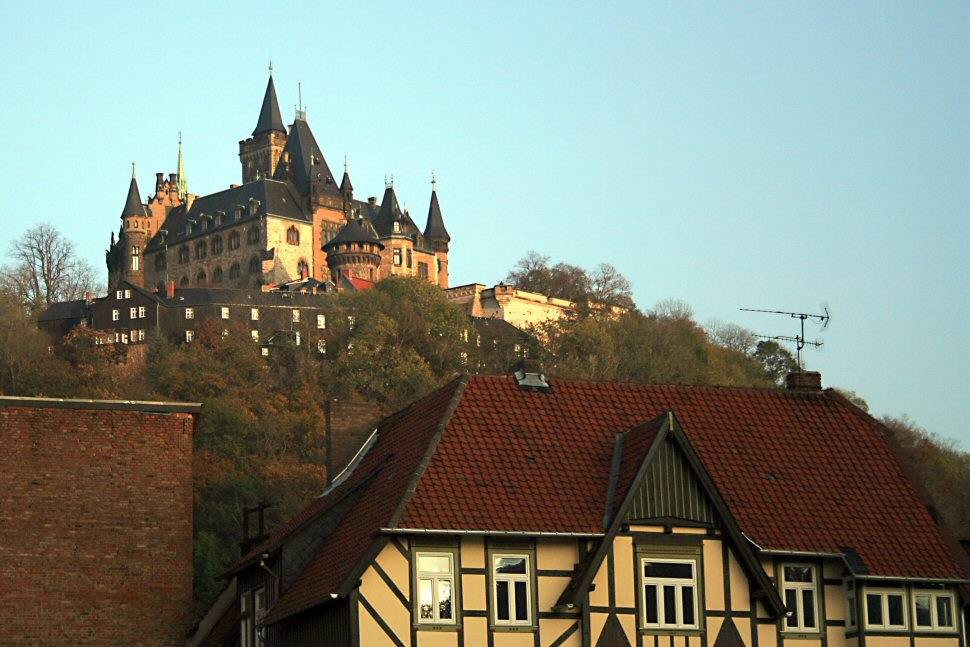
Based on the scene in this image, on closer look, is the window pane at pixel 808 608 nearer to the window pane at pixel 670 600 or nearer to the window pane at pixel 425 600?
the window pane at pixel 670 600

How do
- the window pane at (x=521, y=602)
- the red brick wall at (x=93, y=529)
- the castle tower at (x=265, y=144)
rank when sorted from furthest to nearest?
1. the castle tower at (x=265, y=144)
2. the red brick wall at (x=93, y=529)
3. the window pane at (x=521, y=602)

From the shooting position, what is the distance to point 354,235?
165875mm

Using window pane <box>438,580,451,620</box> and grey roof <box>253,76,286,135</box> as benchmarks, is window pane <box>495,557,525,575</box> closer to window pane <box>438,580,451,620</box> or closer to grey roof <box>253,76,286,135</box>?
window pane <box>438,580,451,620</box>

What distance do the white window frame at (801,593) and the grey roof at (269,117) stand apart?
165 meters

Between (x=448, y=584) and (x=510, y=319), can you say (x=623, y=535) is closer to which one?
(x=448, y=584)

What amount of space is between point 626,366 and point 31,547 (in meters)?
80.3

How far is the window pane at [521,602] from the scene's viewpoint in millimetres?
27750

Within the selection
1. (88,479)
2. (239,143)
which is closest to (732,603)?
(88,479)

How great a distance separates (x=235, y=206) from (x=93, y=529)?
5578 inches

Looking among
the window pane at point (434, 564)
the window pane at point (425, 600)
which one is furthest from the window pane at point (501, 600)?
the window pane at point (425, 600)

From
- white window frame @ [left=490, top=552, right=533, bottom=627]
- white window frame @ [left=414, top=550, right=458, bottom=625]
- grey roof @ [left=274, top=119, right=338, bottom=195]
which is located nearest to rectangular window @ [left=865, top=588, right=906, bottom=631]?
white window frame @ [left=490, top=552, right=533, bottom=627]

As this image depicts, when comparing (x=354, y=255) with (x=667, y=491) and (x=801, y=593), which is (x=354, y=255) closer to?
(x=801, y=593)

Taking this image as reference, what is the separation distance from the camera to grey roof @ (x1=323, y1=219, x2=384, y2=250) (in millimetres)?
165625

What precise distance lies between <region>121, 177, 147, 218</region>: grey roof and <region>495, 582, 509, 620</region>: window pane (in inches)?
6231
